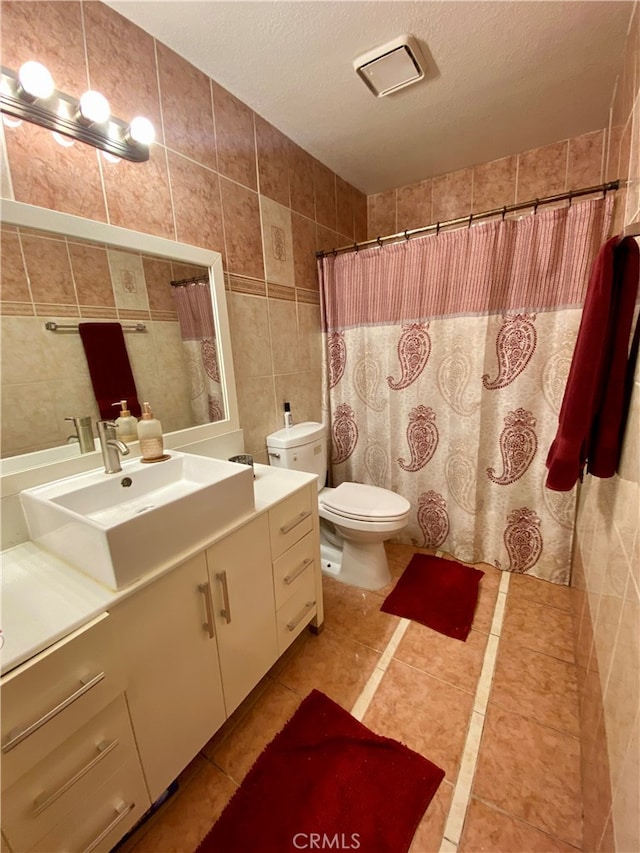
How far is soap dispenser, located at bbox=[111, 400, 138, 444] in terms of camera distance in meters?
1.22

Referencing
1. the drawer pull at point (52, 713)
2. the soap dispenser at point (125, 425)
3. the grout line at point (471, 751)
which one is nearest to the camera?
the drawer pull at point (52, 713)

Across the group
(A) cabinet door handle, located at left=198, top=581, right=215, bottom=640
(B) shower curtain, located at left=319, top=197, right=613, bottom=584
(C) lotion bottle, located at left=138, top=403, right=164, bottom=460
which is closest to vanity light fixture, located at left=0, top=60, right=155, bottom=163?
(C) lotion bottle, located at left=138, top=403, right=164, bottom=460

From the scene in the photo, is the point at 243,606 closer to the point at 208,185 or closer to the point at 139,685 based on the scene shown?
the point at 139,685

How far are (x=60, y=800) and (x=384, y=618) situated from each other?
1276 mm

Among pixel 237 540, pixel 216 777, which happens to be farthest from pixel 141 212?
pixel 216 777

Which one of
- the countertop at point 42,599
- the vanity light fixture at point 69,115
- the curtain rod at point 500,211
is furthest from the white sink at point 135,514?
the curtain rod at point 500,211

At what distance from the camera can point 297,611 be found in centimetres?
140

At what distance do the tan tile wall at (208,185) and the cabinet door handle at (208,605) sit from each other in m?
0.87

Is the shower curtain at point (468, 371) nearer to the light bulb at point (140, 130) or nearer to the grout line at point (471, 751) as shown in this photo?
the grout line at point (471, 751)

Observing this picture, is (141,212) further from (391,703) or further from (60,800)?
(391,703)

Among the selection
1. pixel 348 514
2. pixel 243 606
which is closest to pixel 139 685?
pixel 243 606

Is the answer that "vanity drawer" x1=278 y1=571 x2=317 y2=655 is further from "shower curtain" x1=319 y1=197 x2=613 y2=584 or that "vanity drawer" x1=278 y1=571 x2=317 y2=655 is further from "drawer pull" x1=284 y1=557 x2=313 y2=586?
"shower curtain" x1=319 y1=197 x2=613 y2=584

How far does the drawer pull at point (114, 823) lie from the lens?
76 centimetres

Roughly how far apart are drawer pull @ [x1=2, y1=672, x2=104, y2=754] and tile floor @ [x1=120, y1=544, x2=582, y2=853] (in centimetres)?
63
